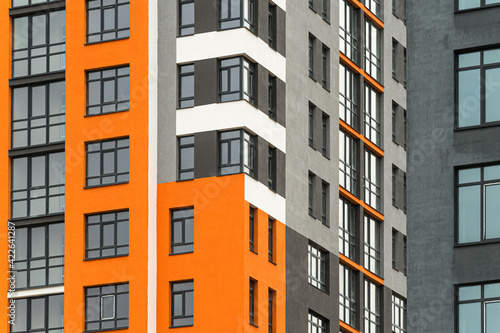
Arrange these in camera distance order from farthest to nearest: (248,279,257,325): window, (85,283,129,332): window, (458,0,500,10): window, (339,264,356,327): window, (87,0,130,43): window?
(339,264,356,327): window < (87,0,130,43): window < (85,283,129,332): window < (248,279,257,325): window < (458,0,500,10): window

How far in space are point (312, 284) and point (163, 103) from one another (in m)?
11.9

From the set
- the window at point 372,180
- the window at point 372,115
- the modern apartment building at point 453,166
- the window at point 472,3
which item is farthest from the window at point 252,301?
the window at point 472,3

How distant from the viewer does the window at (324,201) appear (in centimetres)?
8831

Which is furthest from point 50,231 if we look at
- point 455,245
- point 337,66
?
point 455,245

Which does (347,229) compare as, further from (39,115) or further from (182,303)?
(39,115)

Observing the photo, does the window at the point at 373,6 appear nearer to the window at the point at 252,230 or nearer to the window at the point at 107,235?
the window at the point at 252,230

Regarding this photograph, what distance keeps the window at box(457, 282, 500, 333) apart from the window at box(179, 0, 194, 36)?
32631 mm

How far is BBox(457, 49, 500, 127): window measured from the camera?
177 ft

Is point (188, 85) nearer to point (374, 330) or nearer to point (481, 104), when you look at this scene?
point (374, 330)

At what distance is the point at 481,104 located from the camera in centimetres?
5428

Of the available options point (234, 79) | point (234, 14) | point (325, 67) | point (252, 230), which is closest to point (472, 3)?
point (234, 79)

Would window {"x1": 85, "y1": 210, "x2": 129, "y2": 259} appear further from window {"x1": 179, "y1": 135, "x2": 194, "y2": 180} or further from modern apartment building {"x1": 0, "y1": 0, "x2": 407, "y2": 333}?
window {"x1": 179, "y1": 135, "x2": 194, "y2": 180}

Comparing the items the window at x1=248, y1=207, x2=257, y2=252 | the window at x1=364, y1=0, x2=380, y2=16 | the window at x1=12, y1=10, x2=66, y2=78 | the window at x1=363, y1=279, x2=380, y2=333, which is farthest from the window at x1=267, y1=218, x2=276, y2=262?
the window at x1=364, y1=0, x2=380, y2=16

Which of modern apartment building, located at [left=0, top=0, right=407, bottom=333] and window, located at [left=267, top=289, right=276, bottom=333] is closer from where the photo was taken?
modern apartment building, located at [left=0, top=0, right=407, bottom=333]
